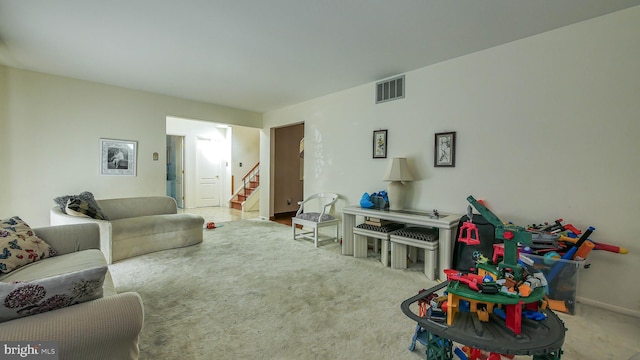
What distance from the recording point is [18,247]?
2.05 metres

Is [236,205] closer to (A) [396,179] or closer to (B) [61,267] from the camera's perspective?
(A) [396,179]

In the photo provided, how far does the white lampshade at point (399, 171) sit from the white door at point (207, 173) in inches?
252

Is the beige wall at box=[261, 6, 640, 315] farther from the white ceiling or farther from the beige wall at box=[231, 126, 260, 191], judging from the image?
the beige wall at box=[231, 126, 260, 191]

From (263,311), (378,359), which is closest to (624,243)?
(378,359)

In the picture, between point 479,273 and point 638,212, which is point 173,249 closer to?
point 479,273

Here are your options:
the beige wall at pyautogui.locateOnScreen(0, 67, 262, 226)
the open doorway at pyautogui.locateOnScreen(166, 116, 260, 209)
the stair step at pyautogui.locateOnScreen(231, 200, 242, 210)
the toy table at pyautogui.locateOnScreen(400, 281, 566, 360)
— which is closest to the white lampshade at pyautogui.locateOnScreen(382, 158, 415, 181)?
the toy table at pyautogui.locateOnScreen(400, 281, 566, 360)

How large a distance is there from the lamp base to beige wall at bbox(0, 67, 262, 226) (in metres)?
4.16

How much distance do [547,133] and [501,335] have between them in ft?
7.64

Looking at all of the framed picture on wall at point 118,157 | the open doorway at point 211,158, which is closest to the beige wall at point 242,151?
the open doorway at point 211,158

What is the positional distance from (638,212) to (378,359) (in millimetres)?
2476

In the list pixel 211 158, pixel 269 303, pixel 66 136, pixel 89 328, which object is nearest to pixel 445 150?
pixel 269 303

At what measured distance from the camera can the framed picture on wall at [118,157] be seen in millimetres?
4398

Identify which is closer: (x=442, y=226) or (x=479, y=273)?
(x=479, y=273)

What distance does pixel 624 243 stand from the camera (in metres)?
2.25
